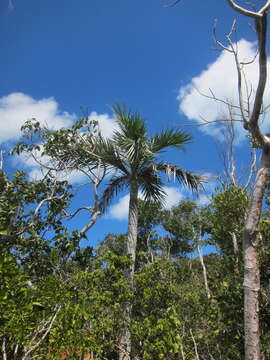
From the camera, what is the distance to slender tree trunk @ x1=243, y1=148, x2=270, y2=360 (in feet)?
8.66

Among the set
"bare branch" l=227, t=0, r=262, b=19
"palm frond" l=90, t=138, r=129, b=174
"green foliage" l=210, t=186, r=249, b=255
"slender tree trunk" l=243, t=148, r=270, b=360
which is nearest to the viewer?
"slender tree trunk" l=243, t=148, r=270, b=360

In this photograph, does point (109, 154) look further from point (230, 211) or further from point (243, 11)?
point (243, 11)

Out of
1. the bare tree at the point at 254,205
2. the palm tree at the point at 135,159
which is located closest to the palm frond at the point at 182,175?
the palm tree at the point at 135,159

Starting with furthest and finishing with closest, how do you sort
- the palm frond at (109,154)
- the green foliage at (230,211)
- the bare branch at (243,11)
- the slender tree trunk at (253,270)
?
the palm frond at (109,154) → the green foliage at (230,211) → the bare branch at (243,11) → the slender tree trunk at (253,270)

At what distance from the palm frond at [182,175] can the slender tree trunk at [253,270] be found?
12.8 ft

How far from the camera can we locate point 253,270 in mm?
2850

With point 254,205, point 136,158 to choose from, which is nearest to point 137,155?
point 136,158

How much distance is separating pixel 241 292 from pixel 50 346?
7.74ft

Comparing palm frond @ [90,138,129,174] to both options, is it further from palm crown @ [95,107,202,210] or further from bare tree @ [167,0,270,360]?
bare tree @ [167,0,270,360]

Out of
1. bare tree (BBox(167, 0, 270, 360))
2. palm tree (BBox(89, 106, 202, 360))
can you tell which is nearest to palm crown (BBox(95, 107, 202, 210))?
palm tree (BBox(89, 106, 202, 360))

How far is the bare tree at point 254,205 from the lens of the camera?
2676mm

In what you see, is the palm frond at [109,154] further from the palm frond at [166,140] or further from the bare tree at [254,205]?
the bare tree at [254,205]

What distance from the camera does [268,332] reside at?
3732mm

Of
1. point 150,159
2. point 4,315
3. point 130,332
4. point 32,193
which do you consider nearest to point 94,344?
point 130,332
